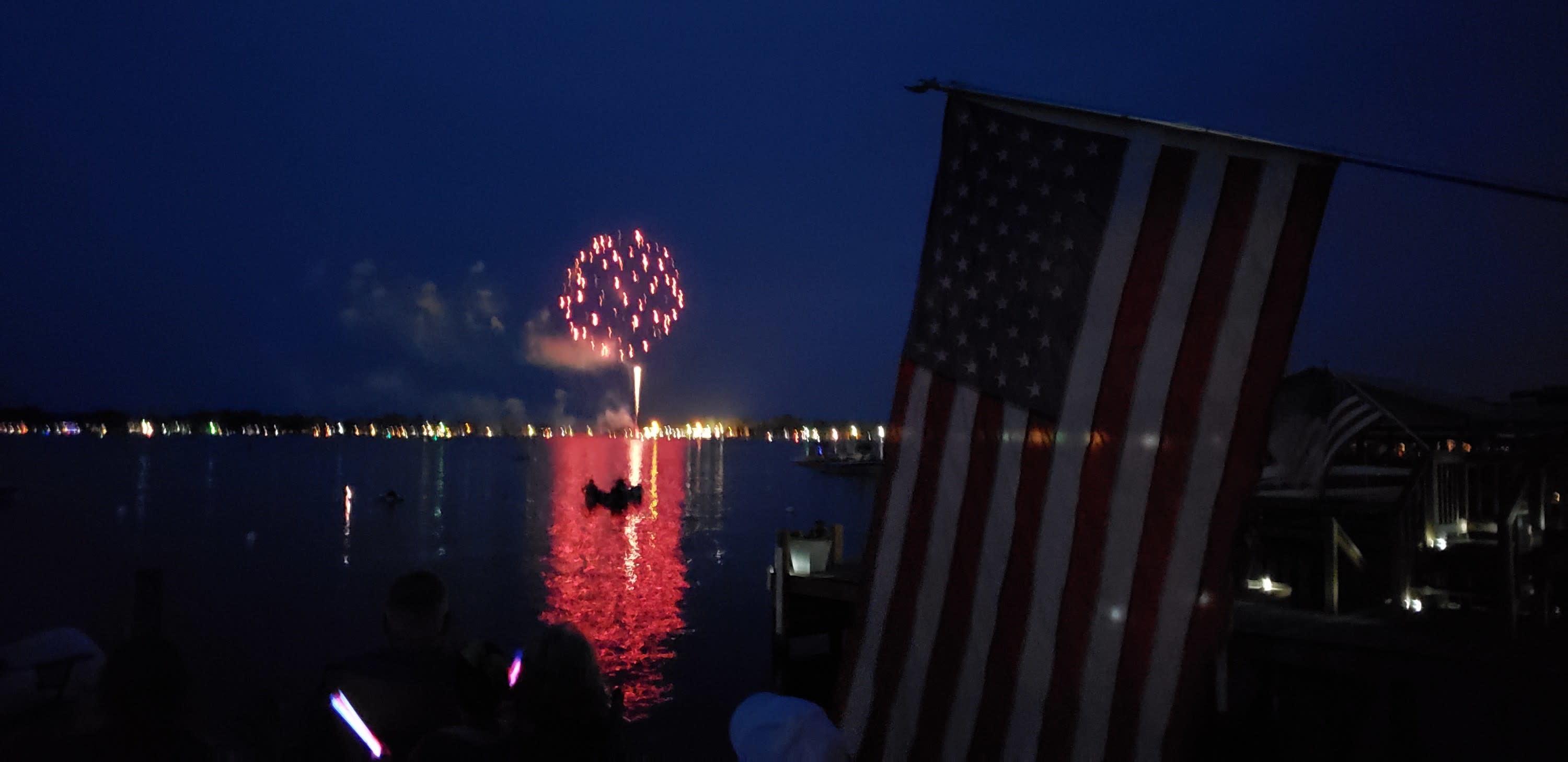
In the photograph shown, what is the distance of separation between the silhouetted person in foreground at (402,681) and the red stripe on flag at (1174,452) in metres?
3.08

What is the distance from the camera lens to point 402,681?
12.4 ft

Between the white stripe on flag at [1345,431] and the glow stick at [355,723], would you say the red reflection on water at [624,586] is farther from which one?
the white stripe on flag at [1345,431]

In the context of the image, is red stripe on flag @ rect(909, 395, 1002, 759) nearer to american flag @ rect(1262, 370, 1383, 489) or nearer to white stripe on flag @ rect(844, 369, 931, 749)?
white stripe on flag @ rect(844, 369, 931, 749)

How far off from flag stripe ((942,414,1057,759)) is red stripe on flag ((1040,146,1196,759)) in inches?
7.7

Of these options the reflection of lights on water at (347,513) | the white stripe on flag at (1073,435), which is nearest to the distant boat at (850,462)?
the reflection of lights on water at (347,513)

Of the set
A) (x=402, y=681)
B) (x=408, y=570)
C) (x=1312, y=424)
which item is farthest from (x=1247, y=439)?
(x=408, y=570)

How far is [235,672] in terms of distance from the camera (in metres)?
22.3

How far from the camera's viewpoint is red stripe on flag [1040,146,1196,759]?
4.61m

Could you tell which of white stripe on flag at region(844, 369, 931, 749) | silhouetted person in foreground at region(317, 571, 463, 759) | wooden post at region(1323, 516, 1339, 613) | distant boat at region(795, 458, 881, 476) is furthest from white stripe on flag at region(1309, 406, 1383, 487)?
distant boat at region(795, 458, 881, 476)

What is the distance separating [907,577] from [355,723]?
9.08 feet

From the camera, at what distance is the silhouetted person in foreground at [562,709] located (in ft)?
10.7

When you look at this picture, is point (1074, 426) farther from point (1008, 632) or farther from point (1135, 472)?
point (1008, 632)

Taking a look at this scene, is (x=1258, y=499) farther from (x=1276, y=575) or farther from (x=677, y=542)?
(x=677, y=542)

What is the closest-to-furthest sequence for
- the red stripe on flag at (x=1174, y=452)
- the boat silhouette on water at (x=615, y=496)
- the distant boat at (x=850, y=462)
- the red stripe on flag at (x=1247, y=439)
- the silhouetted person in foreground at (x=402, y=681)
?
the silhouetted person in foreground at (x=402, y=681) < the red stripe on flag at (x=1247, y=439) < the red stripe on flag at (x=1174, y=452) < the boat silhouette on water at (x=615, y=496) < the distant boat at (x=850, y=462)
